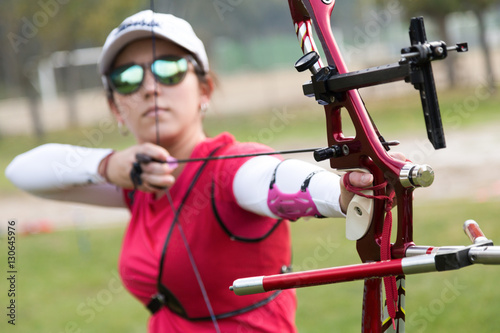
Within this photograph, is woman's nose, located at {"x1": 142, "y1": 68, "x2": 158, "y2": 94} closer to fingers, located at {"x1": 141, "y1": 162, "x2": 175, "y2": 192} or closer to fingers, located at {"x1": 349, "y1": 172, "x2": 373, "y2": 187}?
fingers, located at {"x1": 141, "y1": 162, "x2": 175, "y2": 192}

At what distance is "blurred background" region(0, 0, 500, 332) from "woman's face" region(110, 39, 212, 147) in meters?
0.14

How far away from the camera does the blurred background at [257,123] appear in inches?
182

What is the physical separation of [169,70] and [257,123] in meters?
3.21

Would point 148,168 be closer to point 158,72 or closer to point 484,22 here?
point 158,72

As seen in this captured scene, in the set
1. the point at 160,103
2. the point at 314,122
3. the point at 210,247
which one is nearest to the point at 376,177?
the point at 210,247

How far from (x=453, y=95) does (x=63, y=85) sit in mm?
10775

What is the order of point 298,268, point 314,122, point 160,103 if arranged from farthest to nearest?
1. point 314,122
2. point 298,268
3. point 160,103

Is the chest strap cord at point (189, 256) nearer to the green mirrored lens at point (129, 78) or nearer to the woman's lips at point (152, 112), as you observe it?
the woman's lips at point (152, 112)

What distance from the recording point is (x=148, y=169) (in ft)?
6.19

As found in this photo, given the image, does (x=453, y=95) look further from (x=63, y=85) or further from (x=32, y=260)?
(x=63, y=85)

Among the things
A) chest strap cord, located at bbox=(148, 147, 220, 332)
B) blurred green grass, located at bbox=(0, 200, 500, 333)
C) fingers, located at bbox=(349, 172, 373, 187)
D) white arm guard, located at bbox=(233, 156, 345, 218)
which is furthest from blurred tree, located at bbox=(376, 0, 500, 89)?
fingers, located at bbox=(349, 172, 373, 187)

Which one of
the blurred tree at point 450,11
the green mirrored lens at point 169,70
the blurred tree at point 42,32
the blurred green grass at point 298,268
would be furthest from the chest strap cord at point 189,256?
the blurred tree at point 450,11

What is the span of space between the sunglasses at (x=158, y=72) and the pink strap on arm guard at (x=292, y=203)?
0.52 metres

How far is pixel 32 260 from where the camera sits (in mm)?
6961
